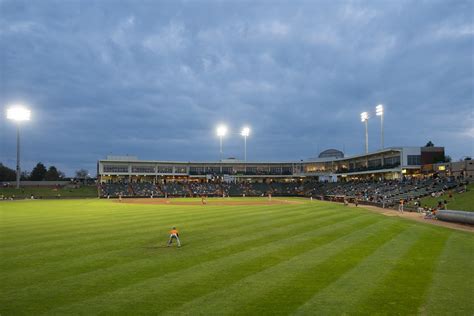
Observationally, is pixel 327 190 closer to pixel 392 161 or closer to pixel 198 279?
pixel 392 161

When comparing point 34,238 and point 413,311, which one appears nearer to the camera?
point 413,311

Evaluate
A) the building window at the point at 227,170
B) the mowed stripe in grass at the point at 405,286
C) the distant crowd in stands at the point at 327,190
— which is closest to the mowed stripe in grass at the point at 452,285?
the mowed stripe in grass at the point at 405,286

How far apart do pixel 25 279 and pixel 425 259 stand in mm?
16057

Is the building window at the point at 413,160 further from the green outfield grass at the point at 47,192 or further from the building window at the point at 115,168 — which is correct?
the building window at the point at 115,168

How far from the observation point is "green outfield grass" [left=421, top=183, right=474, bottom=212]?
38.5 metres

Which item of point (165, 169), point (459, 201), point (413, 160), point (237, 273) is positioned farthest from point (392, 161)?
point (237, 273)

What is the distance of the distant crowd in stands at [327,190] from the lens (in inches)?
2053

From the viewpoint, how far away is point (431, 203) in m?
44.6

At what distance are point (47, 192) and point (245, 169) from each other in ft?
199

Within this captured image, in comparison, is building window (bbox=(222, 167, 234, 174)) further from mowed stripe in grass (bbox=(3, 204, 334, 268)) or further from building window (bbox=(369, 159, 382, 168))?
mowed stripe in grass (bbox=(3, 204, 334, 268))

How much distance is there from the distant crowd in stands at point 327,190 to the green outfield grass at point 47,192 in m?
4.43

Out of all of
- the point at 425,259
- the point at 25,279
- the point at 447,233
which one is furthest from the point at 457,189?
the point at 25,279

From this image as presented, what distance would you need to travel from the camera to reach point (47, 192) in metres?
88.0

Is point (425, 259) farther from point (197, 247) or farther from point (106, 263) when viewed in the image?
point (106, 263)
